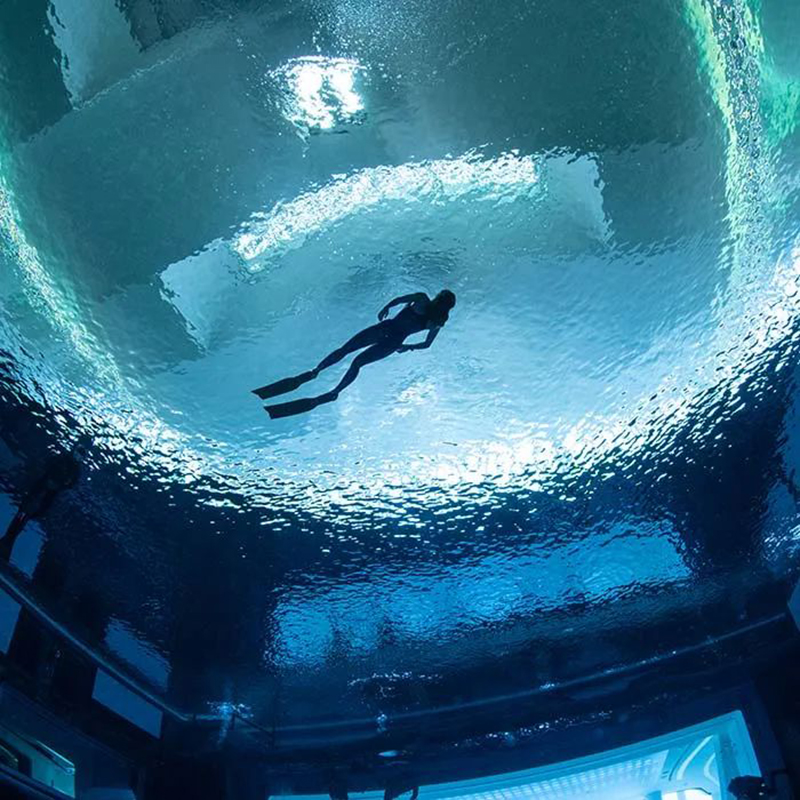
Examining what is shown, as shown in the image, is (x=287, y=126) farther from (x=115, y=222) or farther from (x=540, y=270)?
(x=540, y=270)

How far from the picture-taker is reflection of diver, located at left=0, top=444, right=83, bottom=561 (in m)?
4.12

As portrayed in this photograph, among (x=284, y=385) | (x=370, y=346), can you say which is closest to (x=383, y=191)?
(x=370, y=346)

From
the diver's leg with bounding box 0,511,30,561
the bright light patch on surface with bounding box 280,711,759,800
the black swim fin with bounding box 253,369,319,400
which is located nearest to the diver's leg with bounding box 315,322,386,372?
the black swim fin with bounding box 253,369,319,400

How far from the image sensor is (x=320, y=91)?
2873 millimetres

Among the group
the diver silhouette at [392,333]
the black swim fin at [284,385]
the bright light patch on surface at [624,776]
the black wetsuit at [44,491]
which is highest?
the black wetsuit at [44,491]

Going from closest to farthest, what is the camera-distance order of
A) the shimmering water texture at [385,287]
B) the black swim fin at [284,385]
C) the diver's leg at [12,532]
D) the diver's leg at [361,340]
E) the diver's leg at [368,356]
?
the shimmering water texture at [385,287] < the black swim fin at [284,385] < the diver's leg at [361,340] < the diver's leg at [368,356] < the diver's leg at [12,532]

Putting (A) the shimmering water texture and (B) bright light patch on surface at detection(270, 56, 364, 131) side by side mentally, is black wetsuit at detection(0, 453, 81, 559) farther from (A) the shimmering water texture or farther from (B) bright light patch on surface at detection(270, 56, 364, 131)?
(B) bright light patch on surface at detection(270, 56, 364, 131)

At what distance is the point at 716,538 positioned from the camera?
5.74m

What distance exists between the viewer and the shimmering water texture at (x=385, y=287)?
282cm

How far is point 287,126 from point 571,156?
1.40 meters

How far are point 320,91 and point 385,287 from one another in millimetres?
1029

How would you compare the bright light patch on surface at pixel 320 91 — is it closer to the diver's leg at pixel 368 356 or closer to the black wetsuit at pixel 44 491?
the diver's leg at pixel 368 356

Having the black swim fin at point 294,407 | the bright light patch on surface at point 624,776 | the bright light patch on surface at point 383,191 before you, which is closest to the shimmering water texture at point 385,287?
the bright light patch on surface at point 383,191

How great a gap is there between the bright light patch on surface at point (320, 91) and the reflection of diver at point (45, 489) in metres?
2.55
